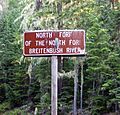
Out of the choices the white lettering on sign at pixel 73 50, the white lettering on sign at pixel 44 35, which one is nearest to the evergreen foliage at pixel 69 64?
the white lettering on sign at pixel 44 35

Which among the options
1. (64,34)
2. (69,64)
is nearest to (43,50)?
Answer: (64,34)

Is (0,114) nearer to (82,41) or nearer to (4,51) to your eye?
(4,51)

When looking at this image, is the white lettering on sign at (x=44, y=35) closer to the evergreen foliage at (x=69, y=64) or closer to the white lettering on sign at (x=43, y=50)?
the white lettering on sign at (x=43, y=50)

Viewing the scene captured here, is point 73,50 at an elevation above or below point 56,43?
below

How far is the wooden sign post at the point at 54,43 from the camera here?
483 centimetres

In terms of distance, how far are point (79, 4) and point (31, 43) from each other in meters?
8.17

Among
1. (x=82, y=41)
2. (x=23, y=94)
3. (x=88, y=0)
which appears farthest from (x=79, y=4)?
(x=23, y=94)

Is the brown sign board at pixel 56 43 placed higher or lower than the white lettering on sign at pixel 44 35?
lower

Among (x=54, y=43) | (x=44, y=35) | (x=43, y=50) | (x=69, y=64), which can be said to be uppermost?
(x=44, y=35)

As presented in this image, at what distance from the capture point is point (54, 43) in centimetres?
488

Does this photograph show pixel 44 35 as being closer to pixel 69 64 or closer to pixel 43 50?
pixel 43 50

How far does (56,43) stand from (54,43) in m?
0.03

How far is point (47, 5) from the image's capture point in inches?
491

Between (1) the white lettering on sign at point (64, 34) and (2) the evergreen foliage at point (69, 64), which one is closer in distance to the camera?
(1) the white lettering on sign at point (64, 34)
